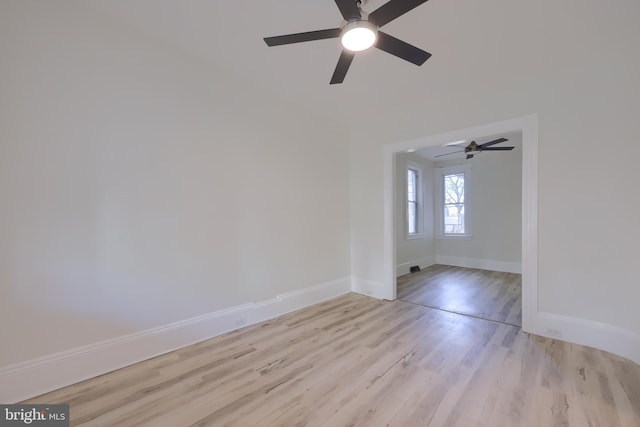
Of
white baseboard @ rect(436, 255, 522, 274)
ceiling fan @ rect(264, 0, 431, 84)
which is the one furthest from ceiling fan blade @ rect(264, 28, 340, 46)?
white baseboard @ rect(436, 255, 522, 274)

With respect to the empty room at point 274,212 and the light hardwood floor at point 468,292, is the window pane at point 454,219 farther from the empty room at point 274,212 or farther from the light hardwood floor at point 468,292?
the empty room at point 274,212

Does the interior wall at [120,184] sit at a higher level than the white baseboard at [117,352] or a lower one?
higher

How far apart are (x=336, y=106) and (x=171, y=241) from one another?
8.65 ft

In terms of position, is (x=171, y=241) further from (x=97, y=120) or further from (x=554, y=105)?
(x=554, y=105)

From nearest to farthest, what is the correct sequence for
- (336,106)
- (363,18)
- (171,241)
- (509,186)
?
(363,18)
(171,241)
(336,106)
(509,186)

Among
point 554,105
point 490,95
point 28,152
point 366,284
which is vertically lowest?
point 366,284

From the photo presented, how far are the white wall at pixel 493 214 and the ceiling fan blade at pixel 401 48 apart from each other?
5.00 m

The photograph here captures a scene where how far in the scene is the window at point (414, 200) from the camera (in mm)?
5979

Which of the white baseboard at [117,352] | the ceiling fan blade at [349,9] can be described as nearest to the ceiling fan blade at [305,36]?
the ceiling fan blade at [349,9]

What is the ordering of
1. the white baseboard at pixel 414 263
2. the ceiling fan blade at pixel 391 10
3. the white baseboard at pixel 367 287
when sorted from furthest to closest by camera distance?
1. the white baseboard at pixel 414 263
2. the white baseboard at pixel 367 287
3. the ceiling fan blade at pixel 391 10

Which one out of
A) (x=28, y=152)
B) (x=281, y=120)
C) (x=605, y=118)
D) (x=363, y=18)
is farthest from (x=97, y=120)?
(x=605, y=118)

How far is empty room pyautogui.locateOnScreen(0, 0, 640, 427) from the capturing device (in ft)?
5.85

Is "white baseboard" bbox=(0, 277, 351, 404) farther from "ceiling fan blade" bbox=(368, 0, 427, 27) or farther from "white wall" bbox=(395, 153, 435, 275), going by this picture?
"white wall" bbox=(395, 153, 435, 275)

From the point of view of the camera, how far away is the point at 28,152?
1.84m
